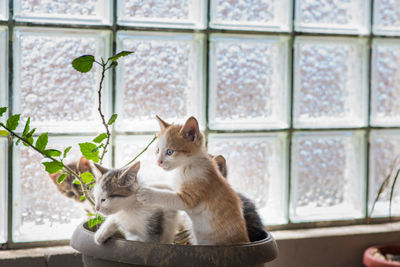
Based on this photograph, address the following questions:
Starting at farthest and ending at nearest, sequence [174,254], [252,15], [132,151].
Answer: [252,15] < [132,151] < [174,254]

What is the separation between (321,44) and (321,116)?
0.23 meters

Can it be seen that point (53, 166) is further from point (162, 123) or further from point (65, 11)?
point (65, 11)

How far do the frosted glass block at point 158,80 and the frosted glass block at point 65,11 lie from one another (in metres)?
0.08

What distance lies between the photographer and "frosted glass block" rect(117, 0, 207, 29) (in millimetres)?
1538

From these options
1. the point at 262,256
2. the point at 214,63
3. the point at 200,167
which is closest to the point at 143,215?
the point at 200,167

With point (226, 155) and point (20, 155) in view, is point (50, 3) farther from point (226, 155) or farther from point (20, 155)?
point (226, 155)

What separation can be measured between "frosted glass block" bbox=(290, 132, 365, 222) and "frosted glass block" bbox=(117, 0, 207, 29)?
1.59 ft

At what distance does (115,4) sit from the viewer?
1499mm

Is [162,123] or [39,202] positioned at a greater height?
[162,123]

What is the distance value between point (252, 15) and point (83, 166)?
2.25 ft

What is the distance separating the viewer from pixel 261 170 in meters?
1.69

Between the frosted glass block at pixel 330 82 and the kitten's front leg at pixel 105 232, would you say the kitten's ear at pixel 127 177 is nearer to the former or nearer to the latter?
the kitten's front leg at pixel 105 232

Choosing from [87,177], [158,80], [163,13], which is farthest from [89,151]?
[163,13]

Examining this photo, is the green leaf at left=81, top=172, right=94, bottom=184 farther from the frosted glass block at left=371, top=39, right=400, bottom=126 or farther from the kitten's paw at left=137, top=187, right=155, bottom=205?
the frosted glass block at left=371, top=39, right=400, bottom=126
